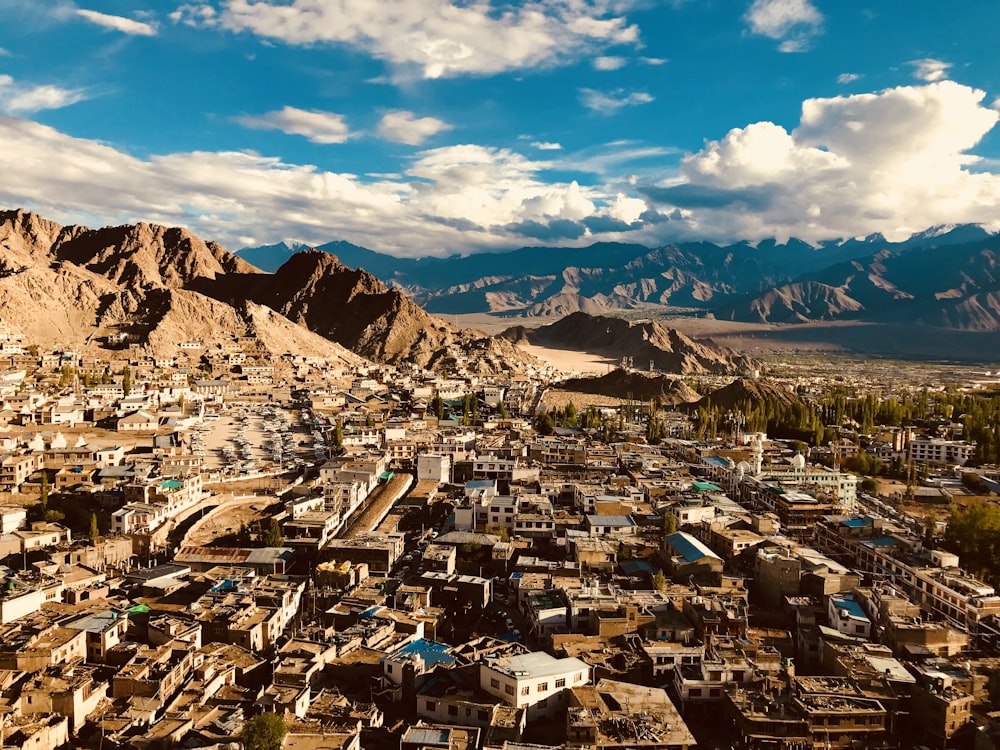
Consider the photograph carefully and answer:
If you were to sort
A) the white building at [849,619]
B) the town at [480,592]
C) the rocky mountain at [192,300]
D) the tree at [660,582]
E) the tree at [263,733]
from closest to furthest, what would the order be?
the tree at [263,733] < the town at [480,592] < the white building at [849,619] < the tree at [660,582] < the rocky mountain at [192,300]

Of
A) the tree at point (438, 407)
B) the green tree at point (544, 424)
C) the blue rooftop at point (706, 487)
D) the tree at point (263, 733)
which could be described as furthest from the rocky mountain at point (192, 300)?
the tree at point (263, 733)

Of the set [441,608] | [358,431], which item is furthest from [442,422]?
[441,608]

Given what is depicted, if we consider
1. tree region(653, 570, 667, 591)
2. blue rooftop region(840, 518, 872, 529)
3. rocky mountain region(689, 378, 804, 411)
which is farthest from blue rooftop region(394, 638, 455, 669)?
rocky mountain region(689, 378, 804, 411)

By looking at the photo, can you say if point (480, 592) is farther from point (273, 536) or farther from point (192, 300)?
point (192, 300)

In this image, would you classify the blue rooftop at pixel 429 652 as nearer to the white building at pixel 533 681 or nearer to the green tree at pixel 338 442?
the white building at pixel 533 681

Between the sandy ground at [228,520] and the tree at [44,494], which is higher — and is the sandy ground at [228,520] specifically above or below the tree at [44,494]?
below

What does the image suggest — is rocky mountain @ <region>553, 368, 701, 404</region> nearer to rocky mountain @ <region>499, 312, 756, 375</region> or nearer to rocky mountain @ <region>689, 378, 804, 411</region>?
rocky mountain @ <region>689, 378, 804, 411</region>

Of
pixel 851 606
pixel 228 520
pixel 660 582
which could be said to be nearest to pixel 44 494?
pixel 228 520
